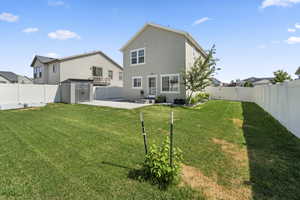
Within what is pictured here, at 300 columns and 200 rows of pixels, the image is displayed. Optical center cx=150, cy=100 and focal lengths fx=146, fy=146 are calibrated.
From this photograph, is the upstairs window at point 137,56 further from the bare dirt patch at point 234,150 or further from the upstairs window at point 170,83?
the bare dirt patch at point 234,150

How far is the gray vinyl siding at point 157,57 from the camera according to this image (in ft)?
43.5

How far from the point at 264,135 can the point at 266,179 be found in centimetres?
328

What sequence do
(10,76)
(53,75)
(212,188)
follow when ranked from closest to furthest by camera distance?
(212,188), (53,75), (10,76)

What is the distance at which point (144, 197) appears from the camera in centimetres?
225

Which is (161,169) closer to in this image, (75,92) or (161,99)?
(161,99)

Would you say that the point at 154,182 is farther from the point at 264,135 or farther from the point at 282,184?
the point at 264,135

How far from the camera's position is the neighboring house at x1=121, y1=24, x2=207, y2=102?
13.3m

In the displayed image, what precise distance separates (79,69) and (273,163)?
22.7m

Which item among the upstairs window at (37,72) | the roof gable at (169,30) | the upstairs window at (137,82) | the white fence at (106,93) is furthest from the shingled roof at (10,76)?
the upstairs window at (137,82)

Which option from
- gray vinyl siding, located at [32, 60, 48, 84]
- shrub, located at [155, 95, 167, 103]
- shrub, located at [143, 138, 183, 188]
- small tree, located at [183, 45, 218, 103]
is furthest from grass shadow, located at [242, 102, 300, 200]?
gray vinyl siding, located at [32, 60, 48, 84]

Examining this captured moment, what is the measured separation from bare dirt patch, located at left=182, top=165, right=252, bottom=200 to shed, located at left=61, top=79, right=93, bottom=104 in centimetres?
1413

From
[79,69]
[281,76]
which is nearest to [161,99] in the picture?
[79,69]

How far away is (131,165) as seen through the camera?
3180 millimetres

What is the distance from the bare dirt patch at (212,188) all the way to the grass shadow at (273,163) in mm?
166
